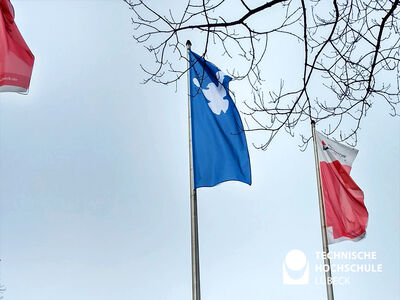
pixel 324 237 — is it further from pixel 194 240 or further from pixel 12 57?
pixel 12 57

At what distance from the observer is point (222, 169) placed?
7559 mm

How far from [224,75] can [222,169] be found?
1.72m

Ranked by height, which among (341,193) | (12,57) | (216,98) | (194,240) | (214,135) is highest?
(12,57)

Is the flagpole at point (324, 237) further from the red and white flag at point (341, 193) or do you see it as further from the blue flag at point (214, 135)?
the blue flag at point (214, 135)

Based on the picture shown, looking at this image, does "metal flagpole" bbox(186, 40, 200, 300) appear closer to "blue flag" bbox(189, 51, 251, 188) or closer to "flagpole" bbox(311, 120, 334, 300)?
"blue flag" bbox(189, 51, 251, 188)

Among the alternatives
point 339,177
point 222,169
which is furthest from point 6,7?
point 339,177

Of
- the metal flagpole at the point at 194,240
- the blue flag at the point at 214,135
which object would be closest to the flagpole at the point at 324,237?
the blue flag at the point at 214,135

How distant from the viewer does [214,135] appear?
7777 millimetres

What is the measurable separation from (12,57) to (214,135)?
334 centimetres

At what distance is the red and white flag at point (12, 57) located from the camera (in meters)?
7.24

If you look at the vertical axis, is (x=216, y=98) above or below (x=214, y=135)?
above

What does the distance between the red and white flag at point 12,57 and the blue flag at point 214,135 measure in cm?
266

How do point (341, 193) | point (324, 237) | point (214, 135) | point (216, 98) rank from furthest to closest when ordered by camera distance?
1. point (341, 193)
2. point (324, 237)
3. point (216, 98)
4. point (214, 135)

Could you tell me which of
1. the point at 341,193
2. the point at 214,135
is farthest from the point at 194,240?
the point at 341,193
